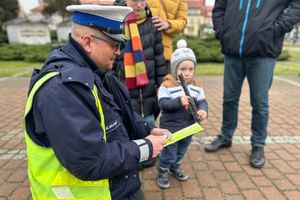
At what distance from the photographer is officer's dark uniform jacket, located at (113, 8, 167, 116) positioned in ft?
10.1

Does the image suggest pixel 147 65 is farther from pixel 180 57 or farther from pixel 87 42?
pixel 87 42

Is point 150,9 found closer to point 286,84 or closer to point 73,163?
point 73,163

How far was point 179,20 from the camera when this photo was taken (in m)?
3.41

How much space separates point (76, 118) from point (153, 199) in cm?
177

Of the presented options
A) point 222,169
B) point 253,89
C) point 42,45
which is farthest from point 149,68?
point 42,45

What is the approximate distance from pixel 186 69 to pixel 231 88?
3.19 ft

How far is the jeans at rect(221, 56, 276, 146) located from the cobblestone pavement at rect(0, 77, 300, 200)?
0.36 m

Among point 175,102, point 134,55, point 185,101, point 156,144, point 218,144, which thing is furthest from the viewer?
point 218,144

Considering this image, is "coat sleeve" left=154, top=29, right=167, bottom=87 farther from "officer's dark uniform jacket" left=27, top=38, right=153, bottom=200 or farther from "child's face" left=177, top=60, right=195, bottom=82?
"officer's dark uniform jacket" left=27, top=38, right=153, bottom=200

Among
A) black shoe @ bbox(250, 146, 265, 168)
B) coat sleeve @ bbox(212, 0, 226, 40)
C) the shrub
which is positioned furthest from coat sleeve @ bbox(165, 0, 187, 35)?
the shrub

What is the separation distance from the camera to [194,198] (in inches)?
111

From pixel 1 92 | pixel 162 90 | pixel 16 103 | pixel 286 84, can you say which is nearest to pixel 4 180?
pixel 162 90

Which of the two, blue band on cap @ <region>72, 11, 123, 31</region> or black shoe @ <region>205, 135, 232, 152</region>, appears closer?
blue band on cap @ <region>72, 11, 123, 31</region>

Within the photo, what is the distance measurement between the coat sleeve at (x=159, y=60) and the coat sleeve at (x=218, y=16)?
0.75m
